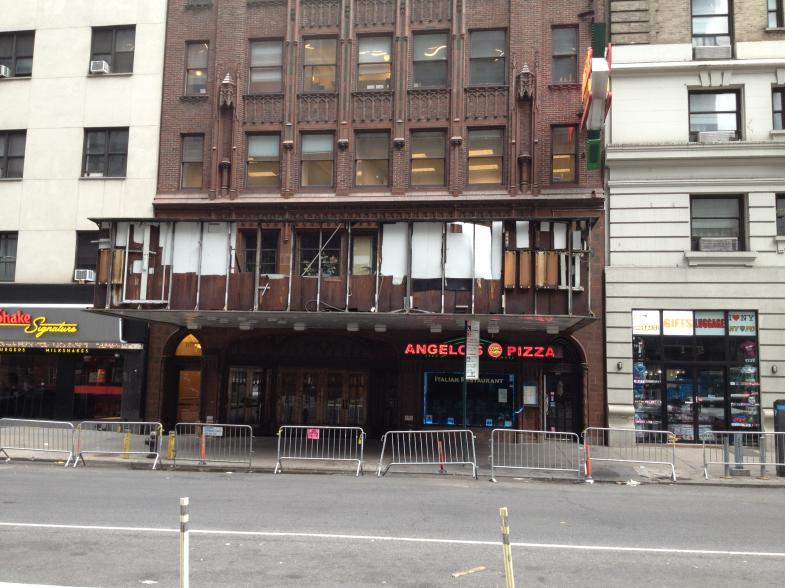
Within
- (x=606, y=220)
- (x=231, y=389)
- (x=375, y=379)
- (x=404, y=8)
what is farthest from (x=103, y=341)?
(x=606, y=220)

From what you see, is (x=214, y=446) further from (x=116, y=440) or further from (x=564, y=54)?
(x=564, y=54)

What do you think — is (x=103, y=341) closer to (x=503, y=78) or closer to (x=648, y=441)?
(x=503, y=78)

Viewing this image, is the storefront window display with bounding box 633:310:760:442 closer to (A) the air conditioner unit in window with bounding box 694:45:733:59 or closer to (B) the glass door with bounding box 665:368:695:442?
(B) the glass door with bounding box 665:368:695:442

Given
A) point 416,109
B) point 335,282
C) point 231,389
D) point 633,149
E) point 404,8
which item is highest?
point 404,8

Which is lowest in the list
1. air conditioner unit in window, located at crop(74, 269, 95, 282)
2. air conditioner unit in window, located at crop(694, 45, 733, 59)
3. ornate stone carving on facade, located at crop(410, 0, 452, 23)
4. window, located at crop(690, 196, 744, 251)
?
air conditioner unit in window, located at crop(74, 269, 95, 282)

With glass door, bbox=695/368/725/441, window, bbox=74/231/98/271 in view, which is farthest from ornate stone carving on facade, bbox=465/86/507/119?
window, bbox=74/231/98/271

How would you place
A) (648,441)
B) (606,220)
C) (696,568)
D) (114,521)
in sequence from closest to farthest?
(696,568), (114,521), (648,441), (606,220)

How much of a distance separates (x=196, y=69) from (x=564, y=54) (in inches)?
494

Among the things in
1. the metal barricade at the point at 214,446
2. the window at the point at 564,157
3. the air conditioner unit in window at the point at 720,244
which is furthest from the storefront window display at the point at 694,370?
the metal barricade at the point at 214,446

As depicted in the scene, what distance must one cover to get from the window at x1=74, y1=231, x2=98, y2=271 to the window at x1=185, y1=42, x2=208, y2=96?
6032 mm

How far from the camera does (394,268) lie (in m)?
16.9

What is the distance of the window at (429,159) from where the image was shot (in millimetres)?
21812

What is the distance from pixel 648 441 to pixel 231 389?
13.2 metres

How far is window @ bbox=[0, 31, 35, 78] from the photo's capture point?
24.7 meters
